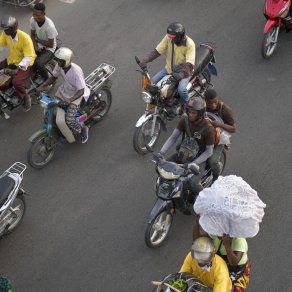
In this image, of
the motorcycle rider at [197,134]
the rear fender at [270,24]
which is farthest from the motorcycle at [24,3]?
the motorcycle rider at [197,134]

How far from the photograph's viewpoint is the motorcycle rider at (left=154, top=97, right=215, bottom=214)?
6496mm

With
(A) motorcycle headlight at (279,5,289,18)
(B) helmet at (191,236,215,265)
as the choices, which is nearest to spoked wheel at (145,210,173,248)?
(B) helmet at (191,236,215,265)

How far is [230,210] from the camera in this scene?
4.92 m

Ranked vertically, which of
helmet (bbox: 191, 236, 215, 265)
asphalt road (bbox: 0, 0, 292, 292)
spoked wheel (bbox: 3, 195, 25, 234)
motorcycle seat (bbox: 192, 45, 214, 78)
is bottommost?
asphalt road (bbox: 0, 0, 292, 292)

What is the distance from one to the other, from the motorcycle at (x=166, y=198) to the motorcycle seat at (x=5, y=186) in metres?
1.94

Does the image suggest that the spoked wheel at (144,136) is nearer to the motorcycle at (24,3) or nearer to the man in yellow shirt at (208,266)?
the man in yellow shirt at (208,266)

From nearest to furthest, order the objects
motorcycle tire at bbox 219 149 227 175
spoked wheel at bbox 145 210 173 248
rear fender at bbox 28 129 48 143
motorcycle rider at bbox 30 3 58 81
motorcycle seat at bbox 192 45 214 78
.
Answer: spoked wheel at bbox 145 210 173 248 < motorcycle tire at bbox 219 149 227 175 < rear fender at bbox 28 129 48 143 < motorcycle seat at bbox 192 45 214 78 < motorcycle rider at bbox 30 3 58 81

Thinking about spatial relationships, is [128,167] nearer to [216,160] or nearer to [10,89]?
[216,160]

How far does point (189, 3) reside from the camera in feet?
38.0

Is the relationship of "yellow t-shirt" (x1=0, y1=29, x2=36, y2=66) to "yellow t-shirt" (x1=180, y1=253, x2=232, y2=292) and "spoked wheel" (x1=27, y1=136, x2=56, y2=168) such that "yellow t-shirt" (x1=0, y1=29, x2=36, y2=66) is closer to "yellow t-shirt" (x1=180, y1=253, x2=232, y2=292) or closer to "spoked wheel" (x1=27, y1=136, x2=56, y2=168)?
"spoked wheel" (x1=27, y1=136, x2=56, y2=168)

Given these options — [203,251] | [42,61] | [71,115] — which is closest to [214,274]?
[203,251]

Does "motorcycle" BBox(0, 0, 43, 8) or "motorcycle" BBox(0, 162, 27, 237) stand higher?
"motorcycle" BBox(0, 0, 43, 8)

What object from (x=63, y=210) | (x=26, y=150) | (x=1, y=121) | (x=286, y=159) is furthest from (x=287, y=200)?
(x=1, y=121)

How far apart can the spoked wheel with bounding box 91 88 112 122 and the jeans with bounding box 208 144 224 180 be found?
2606mm
